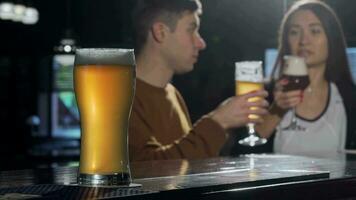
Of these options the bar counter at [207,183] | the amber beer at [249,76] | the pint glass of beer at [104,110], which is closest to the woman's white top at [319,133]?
the amber beer at [249,76]

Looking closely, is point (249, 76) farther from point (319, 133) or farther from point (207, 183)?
point (207, 183)

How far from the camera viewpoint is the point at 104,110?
1.29 metres

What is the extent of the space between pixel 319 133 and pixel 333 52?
42 centimetres

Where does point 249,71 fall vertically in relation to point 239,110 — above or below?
above

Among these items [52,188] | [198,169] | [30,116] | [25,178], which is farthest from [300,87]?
[30,116]

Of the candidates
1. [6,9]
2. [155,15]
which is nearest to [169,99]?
[155,15]

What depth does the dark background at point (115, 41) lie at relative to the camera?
3.44m

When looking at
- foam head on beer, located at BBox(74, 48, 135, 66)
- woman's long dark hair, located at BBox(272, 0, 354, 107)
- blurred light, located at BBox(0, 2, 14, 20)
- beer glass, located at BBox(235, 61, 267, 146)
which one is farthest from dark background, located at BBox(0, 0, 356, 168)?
foam head on beer, located at BBox(74, 48, 135, 66)

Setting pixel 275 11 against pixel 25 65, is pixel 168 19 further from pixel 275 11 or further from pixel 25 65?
pixel 25 65

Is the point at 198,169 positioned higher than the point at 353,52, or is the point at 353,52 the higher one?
the point at 353,52

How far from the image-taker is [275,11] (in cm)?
361

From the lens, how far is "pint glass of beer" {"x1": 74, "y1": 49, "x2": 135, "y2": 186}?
1.27 meters

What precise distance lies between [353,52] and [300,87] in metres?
0.65

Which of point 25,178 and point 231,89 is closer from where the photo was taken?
point 25,178
